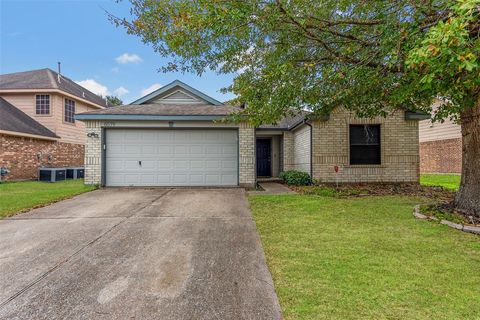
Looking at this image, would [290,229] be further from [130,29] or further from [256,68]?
[130,29]

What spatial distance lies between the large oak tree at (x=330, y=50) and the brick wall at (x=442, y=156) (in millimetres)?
12132

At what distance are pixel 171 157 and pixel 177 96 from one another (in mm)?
3636

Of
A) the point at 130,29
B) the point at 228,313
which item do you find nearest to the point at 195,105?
the point at 130,29

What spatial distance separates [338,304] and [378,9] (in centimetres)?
557

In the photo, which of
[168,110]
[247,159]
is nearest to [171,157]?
[168,110]

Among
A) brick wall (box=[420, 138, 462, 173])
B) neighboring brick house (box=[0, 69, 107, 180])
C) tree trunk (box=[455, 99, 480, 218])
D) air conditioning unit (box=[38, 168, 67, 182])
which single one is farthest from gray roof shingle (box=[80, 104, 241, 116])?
brick wall (box=[420, 138, 462, 173])

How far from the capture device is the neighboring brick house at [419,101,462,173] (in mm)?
15977

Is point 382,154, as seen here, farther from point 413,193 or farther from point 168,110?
point 168,110

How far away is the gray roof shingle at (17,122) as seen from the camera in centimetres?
1363

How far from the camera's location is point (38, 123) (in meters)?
16.3

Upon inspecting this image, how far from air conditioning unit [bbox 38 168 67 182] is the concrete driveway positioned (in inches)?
351

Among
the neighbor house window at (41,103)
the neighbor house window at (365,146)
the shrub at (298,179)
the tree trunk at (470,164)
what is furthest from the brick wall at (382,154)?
the neighbor house window at (41,103)

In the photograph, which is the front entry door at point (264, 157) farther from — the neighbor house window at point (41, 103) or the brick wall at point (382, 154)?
the neighbor house window at point (41, 103)

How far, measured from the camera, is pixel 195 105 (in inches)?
493
